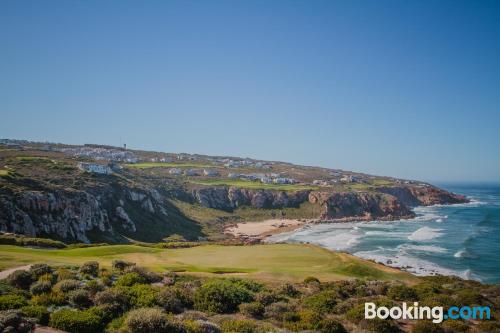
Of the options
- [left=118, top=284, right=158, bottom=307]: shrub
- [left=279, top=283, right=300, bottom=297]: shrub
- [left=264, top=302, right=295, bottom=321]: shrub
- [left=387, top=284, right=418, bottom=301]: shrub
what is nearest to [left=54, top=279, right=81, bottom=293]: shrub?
[left=118, top=284, right=158, bottom=307]: shrub

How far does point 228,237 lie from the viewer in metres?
Result: 73.0

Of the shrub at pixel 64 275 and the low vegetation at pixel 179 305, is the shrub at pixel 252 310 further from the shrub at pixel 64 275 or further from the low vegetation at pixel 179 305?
the shrub at pixel 64 275

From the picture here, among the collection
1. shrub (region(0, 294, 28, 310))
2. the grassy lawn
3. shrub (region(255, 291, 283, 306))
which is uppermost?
shrub (region(0, 294, 28, 310))

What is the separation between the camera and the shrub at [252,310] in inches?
499

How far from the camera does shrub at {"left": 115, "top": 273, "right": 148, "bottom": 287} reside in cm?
1422

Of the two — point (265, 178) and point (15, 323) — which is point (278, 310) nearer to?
point (15, 323)

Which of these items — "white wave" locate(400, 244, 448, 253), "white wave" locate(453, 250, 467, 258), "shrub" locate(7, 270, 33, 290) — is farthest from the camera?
"white wave" locate(400, 244, 448, 253)

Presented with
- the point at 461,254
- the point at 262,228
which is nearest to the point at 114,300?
the point at 461,254

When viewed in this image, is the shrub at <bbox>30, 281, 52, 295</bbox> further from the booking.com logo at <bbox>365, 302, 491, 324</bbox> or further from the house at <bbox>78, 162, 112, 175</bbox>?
the house at <bbox>78, 162, 112, 175</bbox>

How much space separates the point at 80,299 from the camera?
11.6 metres

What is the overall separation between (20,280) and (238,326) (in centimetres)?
854

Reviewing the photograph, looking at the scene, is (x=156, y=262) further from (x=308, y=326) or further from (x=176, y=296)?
(x=308, y=326)

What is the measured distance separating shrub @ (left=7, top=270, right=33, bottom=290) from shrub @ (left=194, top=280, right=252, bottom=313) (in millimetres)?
6270

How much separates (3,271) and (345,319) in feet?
47.4
